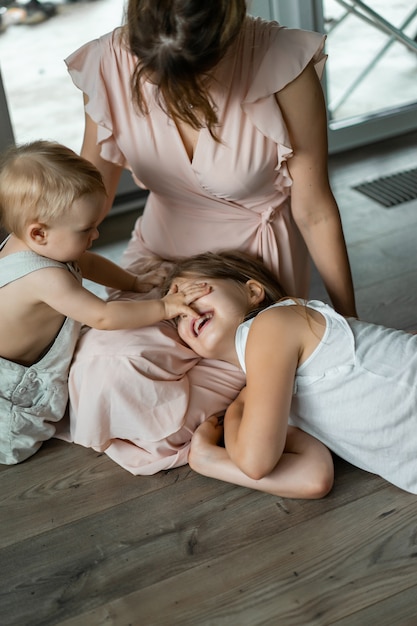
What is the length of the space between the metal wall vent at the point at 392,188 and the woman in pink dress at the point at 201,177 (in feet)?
3.34

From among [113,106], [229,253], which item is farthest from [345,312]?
[113,106]

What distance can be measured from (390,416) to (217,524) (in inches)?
14.8

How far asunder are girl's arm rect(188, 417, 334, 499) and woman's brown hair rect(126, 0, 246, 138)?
26.0 inches

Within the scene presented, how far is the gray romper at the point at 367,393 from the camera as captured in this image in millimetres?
1568

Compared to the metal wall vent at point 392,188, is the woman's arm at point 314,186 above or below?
above

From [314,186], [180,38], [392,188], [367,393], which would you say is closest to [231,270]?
[314,186]

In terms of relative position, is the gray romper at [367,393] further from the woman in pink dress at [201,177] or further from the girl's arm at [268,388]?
the woman in pink dress at [201,177]

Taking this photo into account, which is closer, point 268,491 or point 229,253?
point 268,491

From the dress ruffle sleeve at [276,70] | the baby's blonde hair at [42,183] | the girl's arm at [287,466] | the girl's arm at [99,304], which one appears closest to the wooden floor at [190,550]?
the girl's arm at [287,466]

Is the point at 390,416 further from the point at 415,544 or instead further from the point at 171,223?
the point at 171,223

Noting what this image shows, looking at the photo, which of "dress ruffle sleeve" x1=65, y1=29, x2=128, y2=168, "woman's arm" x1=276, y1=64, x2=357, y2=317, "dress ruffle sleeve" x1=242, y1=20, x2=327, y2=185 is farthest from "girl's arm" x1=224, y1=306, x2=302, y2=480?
"dress ruffle sleeve" x1=65, y1=29, x2=128, y2=168

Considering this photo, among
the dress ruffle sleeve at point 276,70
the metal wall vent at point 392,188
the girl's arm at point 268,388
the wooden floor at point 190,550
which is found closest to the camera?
the wooden floor at point 190,550

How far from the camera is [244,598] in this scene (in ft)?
4.71

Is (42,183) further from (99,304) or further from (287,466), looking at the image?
(287,466)
